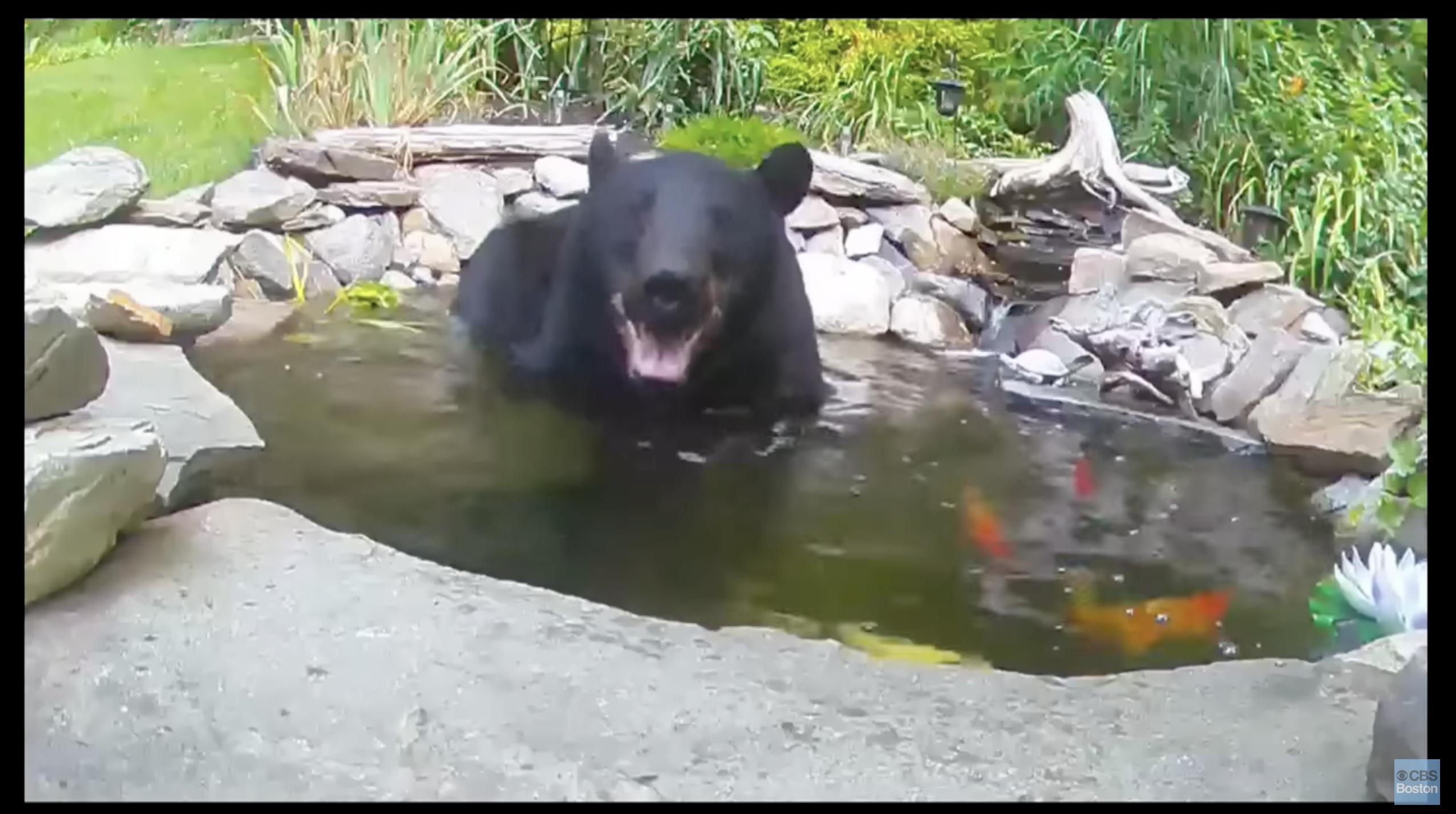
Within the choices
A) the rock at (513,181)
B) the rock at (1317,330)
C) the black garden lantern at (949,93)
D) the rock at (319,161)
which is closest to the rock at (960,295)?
the black garden lantern at (949,93)

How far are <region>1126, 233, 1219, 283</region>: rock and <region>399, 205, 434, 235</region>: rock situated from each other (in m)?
0.93

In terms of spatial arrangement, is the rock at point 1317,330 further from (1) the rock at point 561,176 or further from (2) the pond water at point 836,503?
(1) the rock at point 561,176

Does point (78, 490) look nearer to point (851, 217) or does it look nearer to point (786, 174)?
point (786, 174)

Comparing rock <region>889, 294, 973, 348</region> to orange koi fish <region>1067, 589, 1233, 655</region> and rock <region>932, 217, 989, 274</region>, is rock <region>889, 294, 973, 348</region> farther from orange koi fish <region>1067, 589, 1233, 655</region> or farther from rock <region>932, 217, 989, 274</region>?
orange koi fish <region>1067, 589, 1233, 655</region>

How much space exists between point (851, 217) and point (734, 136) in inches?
10.2

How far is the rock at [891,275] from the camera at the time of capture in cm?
226

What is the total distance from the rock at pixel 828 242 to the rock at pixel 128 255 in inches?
35.2

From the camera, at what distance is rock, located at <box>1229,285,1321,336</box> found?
6.10 feet

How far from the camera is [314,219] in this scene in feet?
6.88

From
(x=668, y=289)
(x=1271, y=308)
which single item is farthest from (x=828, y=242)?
(x=1271, y=308)

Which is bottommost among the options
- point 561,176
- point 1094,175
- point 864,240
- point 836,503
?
point 836,503
